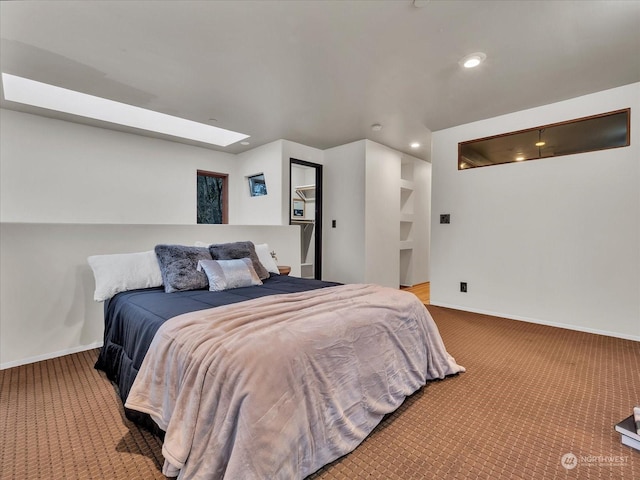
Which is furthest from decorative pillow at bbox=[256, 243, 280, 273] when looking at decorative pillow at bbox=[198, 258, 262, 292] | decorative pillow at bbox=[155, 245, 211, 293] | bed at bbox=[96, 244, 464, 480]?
bed at bbox=[96, 244, 464, 480]

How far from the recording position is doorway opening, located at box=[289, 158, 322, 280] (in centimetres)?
521

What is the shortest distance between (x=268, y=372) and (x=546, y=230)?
358cm

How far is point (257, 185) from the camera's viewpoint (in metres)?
5.10

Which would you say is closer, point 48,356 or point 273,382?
point 273,382

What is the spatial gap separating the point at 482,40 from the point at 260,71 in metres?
1.79

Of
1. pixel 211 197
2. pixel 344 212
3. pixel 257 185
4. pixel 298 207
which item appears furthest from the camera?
pixel 298 207

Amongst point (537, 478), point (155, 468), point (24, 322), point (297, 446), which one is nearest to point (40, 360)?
point (24, 322)

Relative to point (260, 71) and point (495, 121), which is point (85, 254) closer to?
point (260, 71)

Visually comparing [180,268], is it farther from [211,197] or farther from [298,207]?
[298,207]

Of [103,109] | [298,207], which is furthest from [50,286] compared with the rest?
[298,207]

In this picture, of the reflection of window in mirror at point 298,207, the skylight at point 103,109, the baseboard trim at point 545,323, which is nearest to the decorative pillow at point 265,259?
the skylight at point 103,109

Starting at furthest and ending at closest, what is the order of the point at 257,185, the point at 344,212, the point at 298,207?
1. the point at 298,207
2. the point at 257,185
3. the point at 344,212

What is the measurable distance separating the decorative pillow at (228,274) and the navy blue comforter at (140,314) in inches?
3.3

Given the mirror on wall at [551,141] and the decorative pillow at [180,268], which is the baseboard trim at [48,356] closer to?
the decorative pillow at [180,268]
